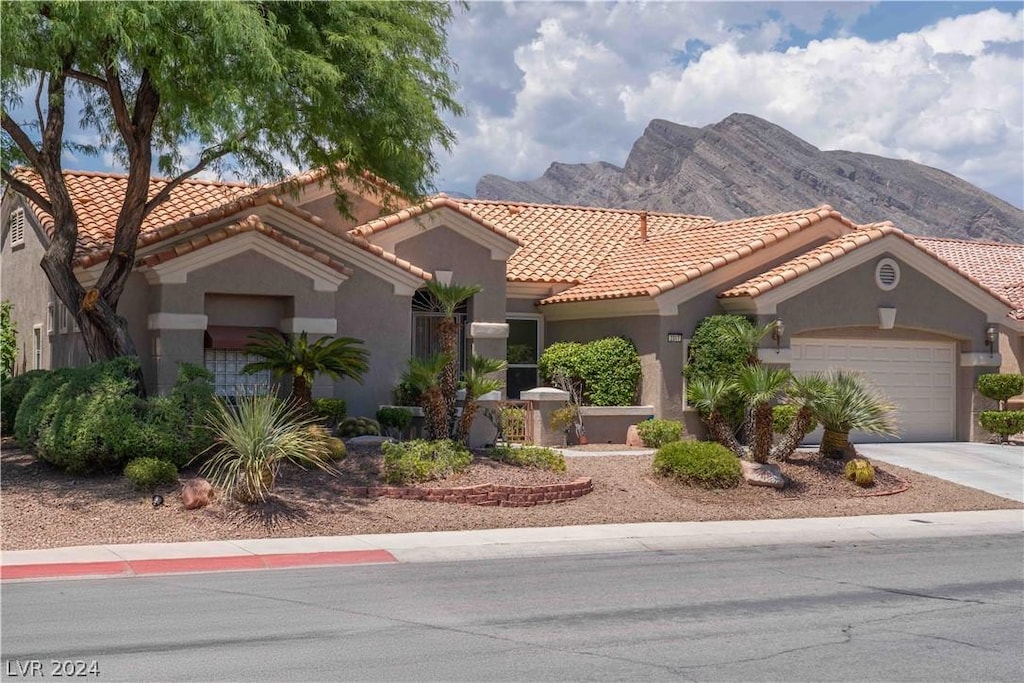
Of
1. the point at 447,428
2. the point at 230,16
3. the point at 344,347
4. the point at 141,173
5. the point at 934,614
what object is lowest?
the point at 934,614

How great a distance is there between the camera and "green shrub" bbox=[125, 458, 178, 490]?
15398 mm

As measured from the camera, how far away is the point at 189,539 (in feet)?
46.3

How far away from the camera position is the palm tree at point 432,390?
1812cm

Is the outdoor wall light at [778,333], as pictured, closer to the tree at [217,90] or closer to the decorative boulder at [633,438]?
the decorative boulder at [633,438]

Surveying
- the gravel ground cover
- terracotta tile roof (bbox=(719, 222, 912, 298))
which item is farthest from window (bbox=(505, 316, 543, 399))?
the gravel ground cover

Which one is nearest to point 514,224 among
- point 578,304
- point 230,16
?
point 578,304

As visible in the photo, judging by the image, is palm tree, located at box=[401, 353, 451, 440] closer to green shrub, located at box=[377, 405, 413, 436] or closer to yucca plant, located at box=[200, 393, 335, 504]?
green shrub, located at box=[377, 405, 413, 436]

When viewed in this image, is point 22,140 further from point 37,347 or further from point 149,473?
point 37,347

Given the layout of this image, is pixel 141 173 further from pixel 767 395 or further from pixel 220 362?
pixel 767 395

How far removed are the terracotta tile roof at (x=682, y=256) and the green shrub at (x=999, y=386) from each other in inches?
183

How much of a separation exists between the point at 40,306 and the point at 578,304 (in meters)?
11.1

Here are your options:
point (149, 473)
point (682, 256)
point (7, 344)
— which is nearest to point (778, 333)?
point (682, 256)

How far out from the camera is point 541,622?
1010cm

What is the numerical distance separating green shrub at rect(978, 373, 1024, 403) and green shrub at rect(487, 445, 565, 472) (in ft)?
38.2
